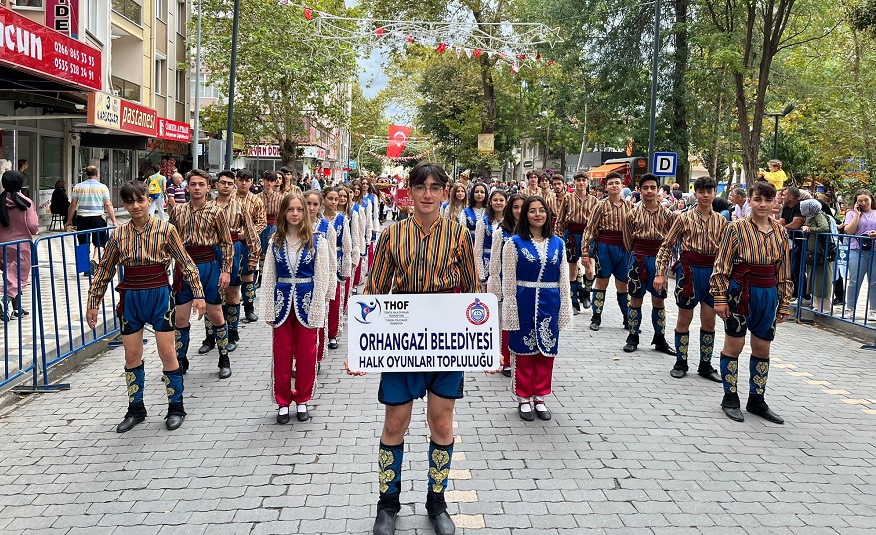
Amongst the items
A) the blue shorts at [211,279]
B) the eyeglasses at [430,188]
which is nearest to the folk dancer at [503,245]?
the eyeglasses at [430,188]

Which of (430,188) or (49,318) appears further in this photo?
(49,318)

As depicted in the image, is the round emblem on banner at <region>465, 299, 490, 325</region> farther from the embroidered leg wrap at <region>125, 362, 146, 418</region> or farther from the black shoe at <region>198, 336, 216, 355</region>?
the black shoe at <region>198, 336, 216, 355</region>

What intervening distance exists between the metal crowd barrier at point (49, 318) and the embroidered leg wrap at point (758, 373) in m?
5.99

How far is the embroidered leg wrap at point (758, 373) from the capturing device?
6.24 meters

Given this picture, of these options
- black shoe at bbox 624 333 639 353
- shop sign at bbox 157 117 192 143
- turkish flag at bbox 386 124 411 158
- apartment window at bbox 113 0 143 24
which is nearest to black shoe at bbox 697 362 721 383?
black shoe at bbox 624 333 639 353

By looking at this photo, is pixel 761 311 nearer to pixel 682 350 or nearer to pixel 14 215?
pixel 682 350

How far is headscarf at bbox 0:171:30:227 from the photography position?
943 cm

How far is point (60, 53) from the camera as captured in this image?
38.2 ft

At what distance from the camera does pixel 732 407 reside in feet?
20.8

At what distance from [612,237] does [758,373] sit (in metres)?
3.58

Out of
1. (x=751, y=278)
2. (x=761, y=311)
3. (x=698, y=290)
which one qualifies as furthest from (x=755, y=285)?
(x=698, y=290)

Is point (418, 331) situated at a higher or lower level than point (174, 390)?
higher

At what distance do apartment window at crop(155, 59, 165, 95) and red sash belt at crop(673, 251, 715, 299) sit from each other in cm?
2917

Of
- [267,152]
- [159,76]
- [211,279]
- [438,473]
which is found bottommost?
[438,473]
